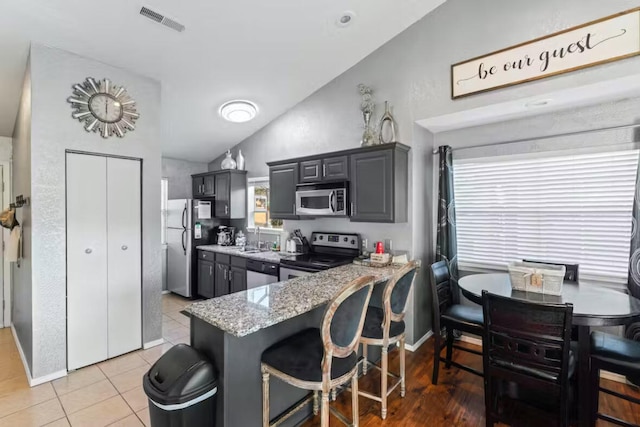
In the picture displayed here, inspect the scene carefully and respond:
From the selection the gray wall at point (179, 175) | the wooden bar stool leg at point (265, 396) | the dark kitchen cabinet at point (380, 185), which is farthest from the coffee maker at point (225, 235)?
the wooden bar stool leg at point (265, 396)

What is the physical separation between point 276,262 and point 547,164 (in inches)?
125

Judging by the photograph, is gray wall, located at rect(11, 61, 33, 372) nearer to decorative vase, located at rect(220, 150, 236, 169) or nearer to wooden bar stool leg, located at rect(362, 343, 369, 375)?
decorative vase, located at rect(220, 150, 236, 169)

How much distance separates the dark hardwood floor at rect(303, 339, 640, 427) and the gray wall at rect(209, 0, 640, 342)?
62 cm

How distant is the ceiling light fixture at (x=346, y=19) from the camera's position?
2.92 m

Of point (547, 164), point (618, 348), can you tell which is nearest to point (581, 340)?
point (618, 348)

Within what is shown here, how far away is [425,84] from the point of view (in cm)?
317

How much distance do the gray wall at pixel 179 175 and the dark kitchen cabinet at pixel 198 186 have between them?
20 centimetres

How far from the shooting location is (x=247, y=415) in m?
1.70

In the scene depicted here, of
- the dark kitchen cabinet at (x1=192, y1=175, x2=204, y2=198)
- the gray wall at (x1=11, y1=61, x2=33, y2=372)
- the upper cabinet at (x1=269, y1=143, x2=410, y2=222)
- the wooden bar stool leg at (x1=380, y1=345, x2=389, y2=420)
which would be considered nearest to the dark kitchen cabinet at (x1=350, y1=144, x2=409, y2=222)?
the upper cabinet at (x1=269, y1=143, x2=410, y2=222)

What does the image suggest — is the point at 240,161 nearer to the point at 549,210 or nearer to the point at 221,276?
the point at 221,276

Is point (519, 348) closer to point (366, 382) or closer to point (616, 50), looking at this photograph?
point (366, 382)

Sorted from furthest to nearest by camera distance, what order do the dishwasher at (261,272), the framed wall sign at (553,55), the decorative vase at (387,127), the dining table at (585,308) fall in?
the dishwasher at (261,272), the decorative vase at (387,127), the framed wall sign at (553,55), the dining table at (585,308)

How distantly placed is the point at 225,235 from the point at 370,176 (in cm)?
314

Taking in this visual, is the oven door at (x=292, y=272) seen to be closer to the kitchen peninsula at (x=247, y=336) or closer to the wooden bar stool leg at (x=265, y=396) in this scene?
the kitchen peninsula at (x=247, y=336)
